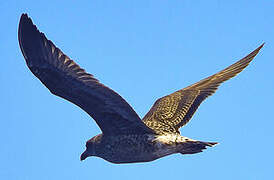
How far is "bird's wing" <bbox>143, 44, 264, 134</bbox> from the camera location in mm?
12688

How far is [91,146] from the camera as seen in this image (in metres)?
12.0

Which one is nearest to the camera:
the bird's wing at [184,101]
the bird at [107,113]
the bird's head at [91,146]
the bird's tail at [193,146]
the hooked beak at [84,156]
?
the bird at [107,113]

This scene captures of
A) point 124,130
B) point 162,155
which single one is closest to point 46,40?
point 124,130

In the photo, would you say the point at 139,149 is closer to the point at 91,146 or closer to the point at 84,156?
the point at 91,146

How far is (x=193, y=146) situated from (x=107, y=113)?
5.72ft

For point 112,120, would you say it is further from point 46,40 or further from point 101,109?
point 46,40

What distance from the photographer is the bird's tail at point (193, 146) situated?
438 inches

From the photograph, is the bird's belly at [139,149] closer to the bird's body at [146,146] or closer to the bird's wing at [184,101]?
the bird's body at [146,146]

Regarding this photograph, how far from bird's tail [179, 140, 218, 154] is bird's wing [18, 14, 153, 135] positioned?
3.84 feet

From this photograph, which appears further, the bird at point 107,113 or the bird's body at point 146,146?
the bird's body at point 146,146

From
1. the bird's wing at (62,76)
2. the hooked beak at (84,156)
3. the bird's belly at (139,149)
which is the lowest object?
the bird's belly at (139,149)

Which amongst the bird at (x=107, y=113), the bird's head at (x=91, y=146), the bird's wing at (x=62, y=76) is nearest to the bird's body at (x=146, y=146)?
the bird at (x=107, y=113)

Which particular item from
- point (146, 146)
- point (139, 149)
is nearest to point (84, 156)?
point (139, 149)

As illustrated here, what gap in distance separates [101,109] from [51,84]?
3.40ft
